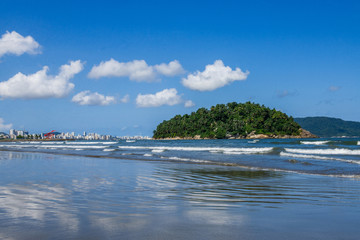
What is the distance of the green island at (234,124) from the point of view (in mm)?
125625

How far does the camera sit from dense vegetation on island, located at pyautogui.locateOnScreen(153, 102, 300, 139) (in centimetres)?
12681

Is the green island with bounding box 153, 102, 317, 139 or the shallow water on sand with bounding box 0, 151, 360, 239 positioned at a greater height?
the green island with bounding box 153, 102, 317, 139

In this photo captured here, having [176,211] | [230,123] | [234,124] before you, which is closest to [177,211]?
[176,211]

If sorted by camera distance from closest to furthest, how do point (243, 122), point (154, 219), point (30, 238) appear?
point (30, 238) → point (154, 219) → point (243, 122)

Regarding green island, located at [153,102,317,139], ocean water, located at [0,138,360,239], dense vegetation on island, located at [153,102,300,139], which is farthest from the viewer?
dense vegetation on island, located at [153,102,300,139]

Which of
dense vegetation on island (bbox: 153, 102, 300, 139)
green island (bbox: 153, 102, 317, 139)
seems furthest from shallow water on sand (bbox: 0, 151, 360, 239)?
dense vegetation on island (bbox: 153, 102, 300, 139)

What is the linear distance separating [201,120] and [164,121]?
3618 centimetres

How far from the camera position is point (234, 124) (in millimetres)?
130000

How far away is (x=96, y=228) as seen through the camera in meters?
4.32

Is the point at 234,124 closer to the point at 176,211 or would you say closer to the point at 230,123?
the point at 230,123

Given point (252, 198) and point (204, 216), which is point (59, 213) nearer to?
point (204, 216)

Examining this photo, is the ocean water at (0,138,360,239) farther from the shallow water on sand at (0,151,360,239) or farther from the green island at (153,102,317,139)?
the green island at (153,102,317,139)

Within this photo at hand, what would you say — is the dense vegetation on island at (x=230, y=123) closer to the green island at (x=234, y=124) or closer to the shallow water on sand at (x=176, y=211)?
the green island at (x=234, y=124)

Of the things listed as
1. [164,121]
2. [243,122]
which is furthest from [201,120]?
[164,121]
